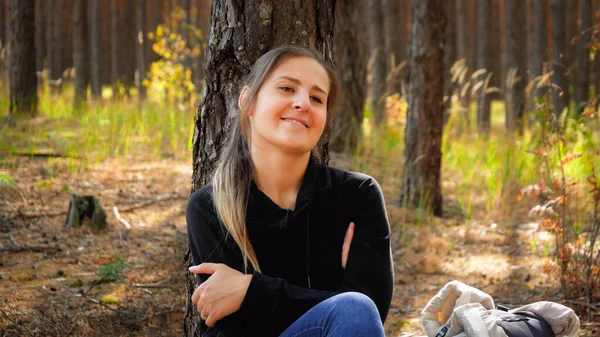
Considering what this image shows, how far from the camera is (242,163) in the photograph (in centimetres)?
264

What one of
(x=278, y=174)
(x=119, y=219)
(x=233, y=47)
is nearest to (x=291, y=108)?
(x=278, y=174)

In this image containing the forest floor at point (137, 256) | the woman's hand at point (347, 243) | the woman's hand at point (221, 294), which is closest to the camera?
the woman's hand at point (221, 294)

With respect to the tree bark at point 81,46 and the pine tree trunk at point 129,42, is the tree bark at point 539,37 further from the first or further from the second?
the pine tree trunk at point 129,42

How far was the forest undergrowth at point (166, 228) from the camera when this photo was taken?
12.4ft

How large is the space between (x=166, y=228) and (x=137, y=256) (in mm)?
655

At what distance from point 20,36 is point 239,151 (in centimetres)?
718

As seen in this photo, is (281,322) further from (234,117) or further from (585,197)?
(585,197)

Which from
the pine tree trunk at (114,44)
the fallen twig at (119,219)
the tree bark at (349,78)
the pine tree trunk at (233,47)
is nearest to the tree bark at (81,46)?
the tree bark at (349,78)

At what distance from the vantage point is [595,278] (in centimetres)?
395

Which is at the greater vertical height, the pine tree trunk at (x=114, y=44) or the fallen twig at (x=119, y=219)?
the pine tree trunk at (x=114, y=44)

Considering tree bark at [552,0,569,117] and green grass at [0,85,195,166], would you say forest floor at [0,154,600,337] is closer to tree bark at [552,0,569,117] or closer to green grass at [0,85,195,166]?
green grass at [0,85,195,166]

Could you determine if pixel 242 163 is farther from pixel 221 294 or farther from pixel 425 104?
pixel 425 104

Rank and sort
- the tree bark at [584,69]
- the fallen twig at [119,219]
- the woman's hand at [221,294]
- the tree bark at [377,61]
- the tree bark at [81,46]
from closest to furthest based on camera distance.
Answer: the woman's hand at [221,294] → the fallen twig at [119,219] → the tree bark at [377,61] → the tree bark at [81,46] → the tree bark at [584,69]

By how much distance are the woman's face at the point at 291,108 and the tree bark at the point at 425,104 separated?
11.8 ft
